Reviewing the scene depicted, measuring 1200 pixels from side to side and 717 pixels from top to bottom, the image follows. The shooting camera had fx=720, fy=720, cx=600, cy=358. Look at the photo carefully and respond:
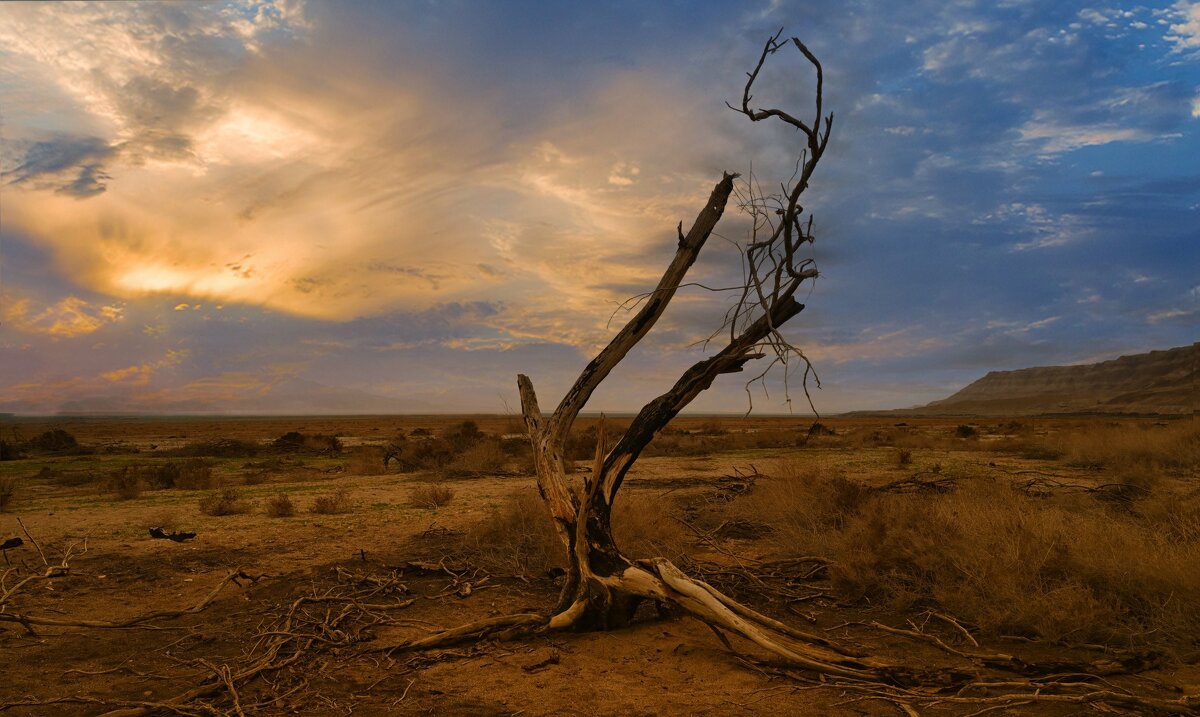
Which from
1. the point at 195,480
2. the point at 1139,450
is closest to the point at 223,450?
the point at 195,480

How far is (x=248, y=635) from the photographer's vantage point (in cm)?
655

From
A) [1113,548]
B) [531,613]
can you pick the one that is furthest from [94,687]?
[1113,548]

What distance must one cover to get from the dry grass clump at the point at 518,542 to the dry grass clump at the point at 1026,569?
3.35 m

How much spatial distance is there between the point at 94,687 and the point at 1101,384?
185m

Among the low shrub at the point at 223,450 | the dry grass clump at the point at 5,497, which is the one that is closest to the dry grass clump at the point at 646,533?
the dry grass clump at the point at 5,497

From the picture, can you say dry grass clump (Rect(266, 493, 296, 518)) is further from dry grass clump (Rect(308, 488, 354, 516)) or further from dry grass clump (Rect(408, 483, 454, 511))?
dry grass clump (Rect(408, 483, 454, 511))

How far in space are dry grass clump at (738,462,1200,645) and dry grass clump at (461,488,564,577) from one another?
335 centimetres

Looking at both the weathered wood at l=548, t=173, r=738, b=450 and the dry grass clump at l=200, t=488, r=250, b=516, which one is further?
the dry grass clump at l=200, t=488, r=250, b=516

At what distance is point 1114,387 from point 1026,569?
172 meters

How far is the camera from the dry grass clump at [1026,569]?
5777 millimetres

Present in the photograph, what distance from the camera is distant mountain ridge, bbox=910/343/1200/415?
106062 millimetres

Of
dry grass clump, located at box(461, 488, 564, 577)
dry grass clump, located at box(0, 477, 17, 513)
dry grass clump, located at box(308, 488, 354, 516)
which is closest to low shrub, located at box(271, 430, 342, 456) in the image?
dry grass clump, located at box(0, 477, 17, 513)

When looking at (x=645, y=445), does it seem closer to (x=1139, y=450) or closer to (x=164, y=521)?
(x=164, y=521)

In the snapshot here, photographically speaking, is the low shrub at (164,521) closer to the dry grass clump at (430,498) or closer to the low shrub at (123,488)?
the low shrub at (123,488)
